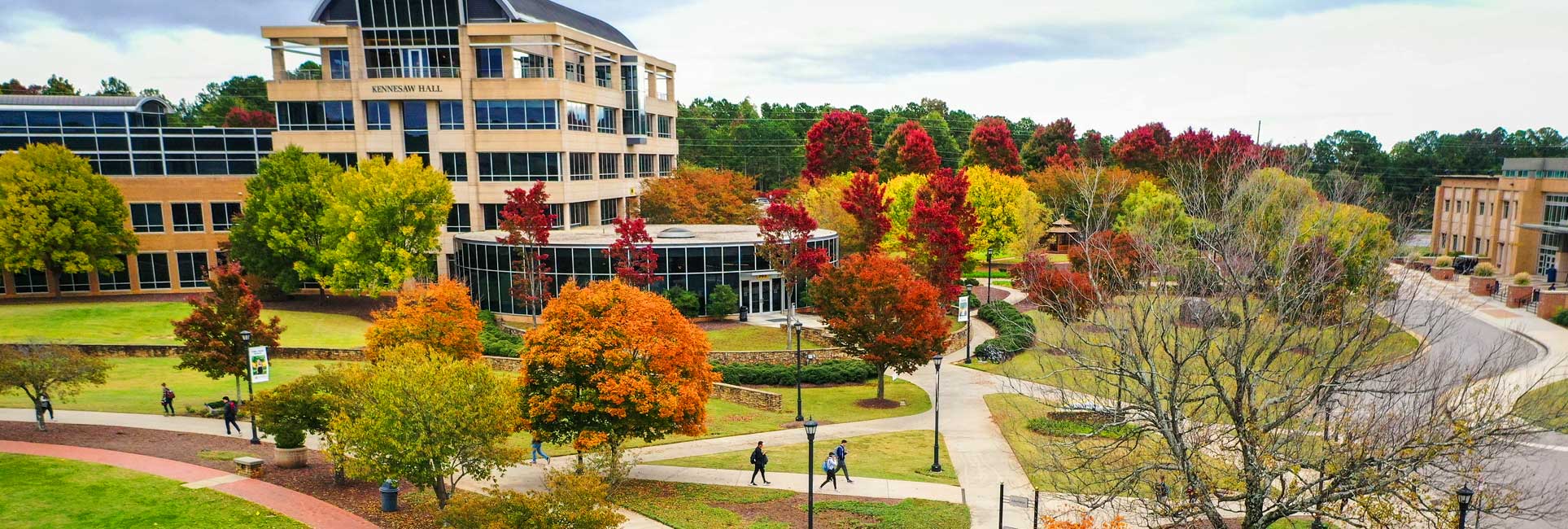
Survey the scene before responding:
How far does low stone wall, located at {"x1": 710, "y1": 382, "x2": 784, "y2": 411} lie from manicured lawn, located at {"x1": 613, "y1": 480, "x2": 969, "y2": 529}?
920 cm

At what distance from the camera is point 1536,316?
44781mm

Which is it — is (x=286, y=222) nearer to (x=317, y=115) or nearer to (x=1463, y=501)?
(x=317, y=115)

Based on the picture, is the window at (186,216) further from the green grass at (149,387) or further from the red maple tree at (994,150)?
the red maple tree at (994,150)

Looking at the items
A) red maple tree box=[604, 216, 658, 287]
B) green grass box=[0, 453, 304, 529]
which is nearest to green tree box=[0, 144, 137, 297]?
red maple tree box=[604, 216, 658, 287]

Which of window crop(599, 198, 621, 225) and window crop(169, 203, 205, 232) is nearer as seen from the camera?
window crop(169, 203, 205, 232)

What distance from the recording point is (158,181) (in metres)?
49.7

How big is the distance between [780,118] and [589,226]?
229 ft

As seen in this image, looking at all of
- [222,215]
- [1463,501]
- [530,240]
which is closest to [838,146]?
[530,240]

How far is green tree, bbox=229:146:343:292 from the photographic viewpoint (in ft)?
144

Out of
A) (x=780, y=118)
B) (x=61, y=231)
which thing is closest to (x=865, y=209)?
(x=61, y=231)

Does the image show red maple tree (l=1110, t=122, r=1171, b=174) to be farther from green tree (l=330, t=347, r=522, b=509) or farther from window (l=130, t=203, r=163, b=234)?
window (l=130, t=203, r=163, b=234)

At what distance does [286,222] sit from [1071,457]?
41.4 meters

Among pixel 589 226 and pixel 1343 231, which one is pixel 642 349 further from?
pixel 589 226

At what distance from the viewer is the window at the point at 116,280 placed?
4866cm
